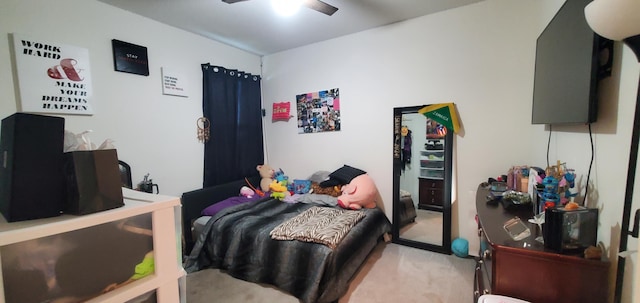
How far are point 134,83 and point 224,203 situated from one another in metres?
1.57

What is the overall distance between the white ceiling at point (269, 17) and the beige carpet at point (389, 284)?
254 cm

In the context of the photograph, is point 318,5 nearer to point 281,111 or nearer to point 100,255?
point 281,111

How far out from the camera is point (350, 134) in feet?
10.5

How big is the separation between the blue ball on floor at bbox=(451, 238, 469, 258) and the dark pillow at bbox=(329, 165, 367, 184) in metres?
1.23

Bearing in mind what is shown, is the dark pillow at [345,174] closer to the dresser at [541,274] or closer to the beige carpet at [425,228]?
the beige carpet at [425,228]

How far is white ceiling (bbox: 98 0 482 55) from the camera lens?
92.3 inches

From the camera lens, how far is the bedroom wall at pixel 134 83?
1908mm

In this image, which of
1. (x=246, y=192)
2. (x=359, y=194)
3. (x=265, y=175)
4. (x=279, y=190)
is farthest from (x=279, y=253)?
(x=265, y=175)

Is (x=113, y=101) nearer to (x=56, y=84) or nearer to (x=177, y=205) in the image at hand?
(x=56, y=84)

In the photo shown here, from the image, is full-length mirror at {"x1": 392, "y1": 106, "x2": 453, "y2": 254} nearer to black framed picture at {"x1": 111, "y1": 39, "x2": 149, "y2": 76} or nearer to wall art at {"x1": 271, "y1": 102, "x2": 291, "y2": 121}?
wall art at {"x1": 271, "y1": 102, "x2": 291, "y2": 121}

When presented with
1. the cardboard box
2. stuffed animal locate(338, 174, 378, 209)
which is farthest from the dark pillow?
the cardboard box

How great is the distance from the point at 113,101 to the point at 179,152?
80 centimetres

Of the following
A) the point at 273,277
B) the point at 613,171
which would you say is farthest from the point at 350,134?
the point at 613,171

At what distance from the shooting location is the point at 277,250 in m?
2.09
